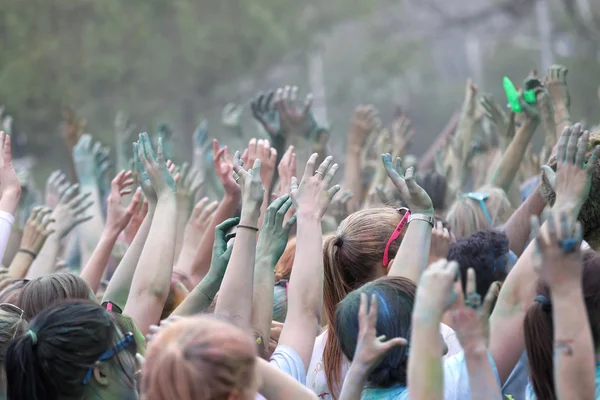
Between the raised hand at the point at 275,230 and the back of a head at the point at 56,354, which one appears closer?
the back of a head at the point at 56,354

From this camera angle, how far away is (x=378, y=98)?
36938mm

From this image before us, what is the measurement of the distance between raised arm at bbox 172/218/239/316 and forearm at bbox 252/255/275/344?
155 mm

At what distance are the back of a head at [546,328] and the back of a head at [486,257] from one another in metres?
1.31

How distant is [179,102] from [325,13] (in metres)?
6.48

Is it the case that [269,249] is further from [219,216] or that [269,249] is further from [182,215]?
[182,215]

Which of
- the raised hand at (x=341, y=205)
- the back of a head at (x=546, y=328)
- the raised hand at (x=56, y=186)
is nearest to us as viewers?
the back of a head at (x=546, y=328)

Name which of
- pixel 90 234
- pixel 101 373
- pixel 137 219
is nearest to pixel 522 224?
pixel 137 219

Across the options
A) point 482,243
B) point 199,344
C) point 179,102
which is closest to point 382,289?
point 199,344

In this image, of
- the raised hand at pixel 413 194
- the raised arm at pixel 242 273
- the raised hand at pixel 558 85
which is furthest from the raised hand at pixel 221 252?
the raised hand at pixel 558 85

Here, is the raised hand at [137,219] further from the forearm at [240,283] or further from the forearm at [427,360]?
the forearm at [427,360]

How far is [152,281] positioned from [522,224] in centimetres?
191

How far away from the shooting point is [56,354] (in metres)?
2.68

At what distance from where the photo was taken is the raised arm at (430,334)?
2.36 meters

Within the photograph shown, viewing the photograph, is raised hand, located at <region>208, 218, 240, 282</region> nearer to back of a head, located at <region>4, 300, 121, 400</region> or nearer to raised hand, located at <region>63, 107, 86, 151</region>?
back of a head, located at <region>4, 300, 121, 400</region>
